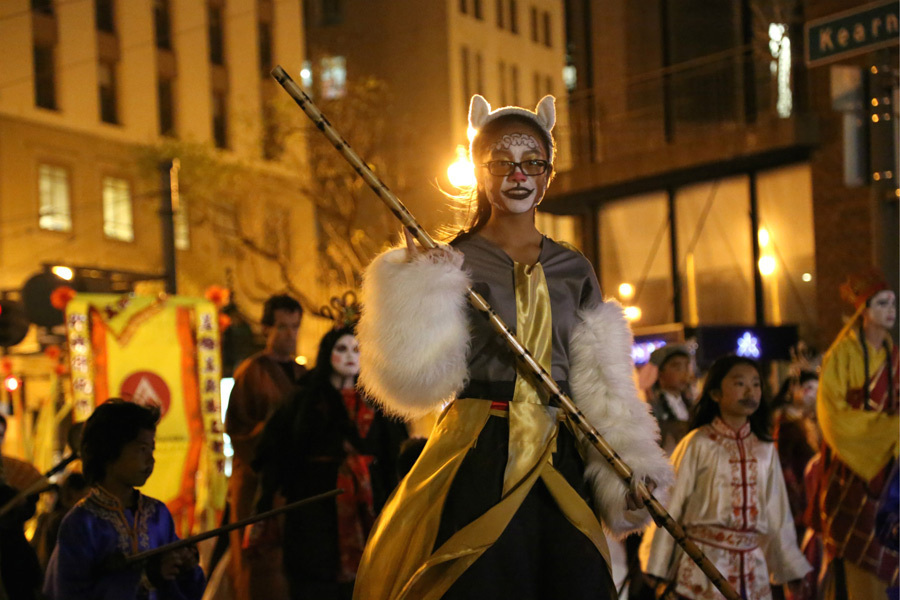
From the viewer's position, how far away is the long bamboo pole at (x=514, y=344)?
4.59m

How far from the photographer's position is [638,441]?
A: 4.82 meters

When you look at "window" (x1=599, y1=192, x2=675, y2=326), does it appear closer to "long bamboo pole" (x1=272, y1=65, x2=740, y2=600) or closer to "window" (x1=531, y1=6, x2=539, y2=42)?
"long bamboo pole" (x1=272, y1=65, x2=740, y2=600)

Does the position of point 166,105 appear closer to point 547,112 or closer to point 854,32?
point 854,32

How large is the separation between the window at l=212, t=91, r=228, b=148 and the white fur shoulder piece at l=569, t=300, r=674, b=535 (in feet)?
124

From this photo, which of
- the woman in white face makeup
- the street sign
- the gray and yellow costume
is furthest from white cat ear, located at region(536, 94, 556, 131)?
the street sign

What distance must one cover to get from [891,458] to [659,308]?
14.3m

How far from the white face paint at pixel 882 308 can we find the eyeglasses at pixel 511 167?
3844 millimetres

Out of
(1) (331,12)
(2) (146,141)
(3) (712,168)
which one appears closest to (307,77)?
(2) (146,141)

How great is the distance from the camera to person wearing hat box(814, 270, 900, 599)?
7.93 m

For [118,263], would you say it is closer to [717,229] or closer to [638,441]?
[717,229]

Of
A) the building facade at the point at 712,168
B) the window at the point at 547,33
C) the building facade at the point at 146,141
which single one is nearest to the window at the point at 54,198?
the building facade at the point at 146,141

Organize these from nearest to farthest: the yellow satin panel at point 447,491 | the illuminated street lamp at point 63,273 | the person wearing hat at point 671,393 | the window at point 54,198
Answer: the yellow satin panel at point 447,491 → the person wearing hat at point 671,393 → the illuminated street lamp at point 63,273 → the window at point 54,198

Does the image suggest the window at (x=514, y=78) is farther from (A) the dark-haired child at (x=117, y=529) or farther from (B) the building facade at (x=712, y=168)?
(A) the dark-haired child at (x=117, y=529)

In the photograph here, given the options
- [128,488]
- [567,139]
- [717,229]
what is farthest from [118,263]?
[128,488]
